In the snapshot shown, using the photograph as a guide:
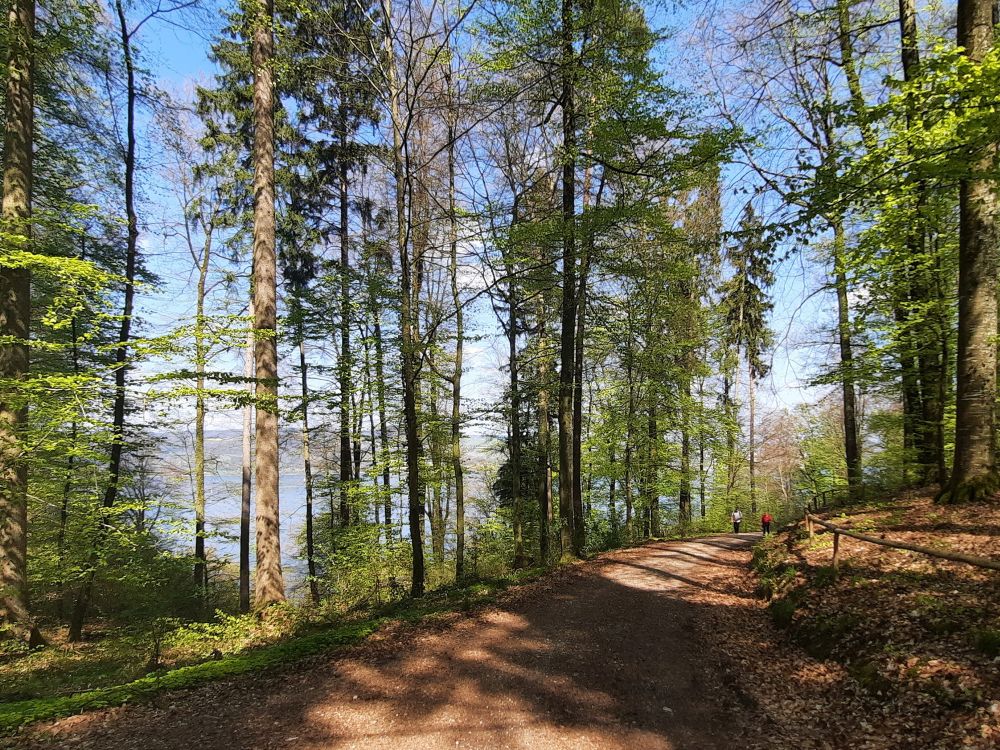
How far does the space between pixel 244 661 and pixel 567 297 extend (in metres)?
9.19

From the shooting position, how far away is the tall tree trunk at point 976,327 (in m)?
6.30

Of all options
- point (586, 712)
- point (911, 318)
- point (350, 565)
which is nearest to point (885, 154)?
point (911, 318)

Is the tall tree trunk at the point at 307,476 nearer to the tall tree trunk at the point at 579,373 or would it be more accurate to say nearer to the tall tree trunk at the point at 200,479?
the tall tree trunk at the point at 200,479

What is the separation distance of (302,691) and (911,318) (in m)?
12.1

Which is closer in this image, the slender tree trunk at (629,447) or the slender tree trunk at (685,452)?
the slender tree trunk at (629,447)

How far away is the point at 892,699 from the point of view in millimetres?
4102

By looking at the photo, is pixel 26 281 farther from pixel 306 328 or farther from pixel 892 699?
pixel 892 699

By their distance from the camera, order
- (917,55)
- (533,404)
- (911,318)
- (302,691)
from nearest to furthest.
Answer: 1. (302,691)
2. (917,55)
3. (911,318)
4. (533,404)

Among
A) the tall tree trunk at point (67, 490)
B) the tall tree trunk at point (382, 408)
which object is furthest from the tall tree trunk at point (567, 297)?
the tall tree trunk at point (67, 490)

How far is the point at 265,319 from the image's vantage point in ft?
28.1

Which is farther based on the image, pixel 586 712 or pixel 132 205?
pixel 132 205

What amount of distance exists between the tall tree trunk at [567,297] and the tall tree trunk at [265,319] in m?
6.02

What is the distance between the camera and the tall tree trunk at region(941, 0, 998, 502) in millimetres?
6305

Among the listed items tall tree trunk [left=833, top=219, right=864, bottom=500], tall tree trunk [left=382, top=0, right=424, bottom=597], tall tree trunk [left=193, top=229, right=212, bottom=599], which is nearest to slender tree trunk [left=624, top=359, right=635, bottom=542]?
tall tree trunk [left=833, top=219, right=864, bottom=500]
